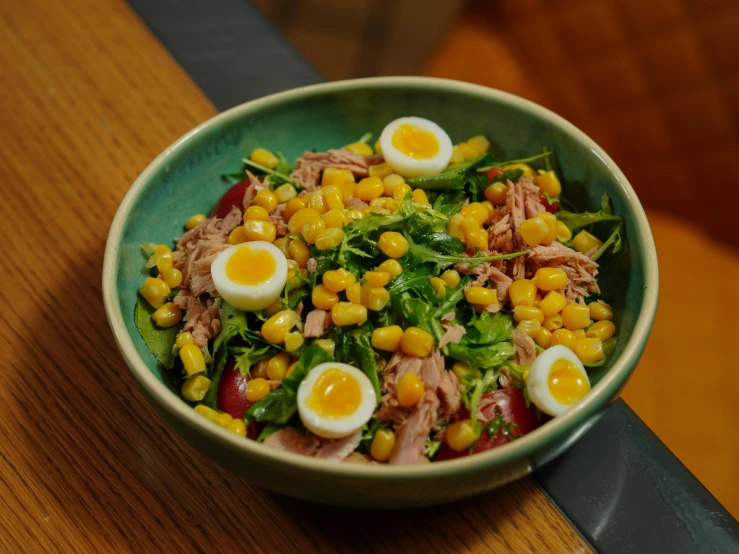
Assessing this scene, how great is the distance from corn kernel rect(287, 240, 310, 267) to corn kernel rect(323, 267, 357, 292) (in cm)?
15

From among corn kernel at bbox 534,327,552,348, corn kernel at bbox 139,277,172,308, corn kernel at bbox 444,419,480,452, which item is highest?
corn kernel at bbox 534,327,552,348

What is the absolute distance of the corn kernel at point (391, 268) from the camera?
158 centimetres

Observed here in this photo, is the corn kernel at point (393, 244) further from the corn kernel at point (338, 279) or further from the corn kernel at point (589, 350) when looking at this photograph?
the corn kernel at point (589, 350)

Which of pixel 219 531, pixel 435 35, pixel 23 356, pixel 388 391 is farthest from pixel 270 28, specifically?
pixel 435 35

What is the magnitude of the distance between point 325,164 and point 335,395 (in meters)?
0.79

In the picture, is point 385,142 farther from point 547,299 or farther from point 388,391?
point 388,391

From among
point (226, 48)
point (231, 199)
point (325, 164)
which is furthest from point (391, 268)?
point (226, 48)

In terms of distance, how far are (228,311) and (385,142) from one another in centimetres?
68

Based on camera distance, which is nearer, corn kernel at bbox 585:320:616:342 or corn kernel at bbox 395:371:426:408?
corn kernel at bbox 395:371:426:408

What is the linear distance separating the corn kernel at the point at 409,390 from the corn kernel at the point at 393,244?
32 cm

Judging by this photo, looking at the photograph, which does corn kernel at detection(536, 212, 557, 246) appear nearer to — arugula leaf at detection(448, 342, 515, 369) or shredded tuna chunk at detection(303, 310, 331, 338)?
arugula leaf at detection(448, 342, 515, 369)

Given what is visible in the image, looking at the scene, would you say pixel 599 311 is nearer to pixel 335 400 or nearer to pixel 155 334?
pixel 335 400

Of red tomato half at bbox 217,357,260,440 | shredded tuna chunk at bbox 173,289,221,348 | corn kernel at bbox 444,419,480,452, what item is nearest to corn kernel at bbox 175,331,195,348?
shredded tuna chunk at bbox 173,289,221,348

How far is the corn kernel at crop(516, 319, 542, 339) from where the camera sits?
1614 millimetres
